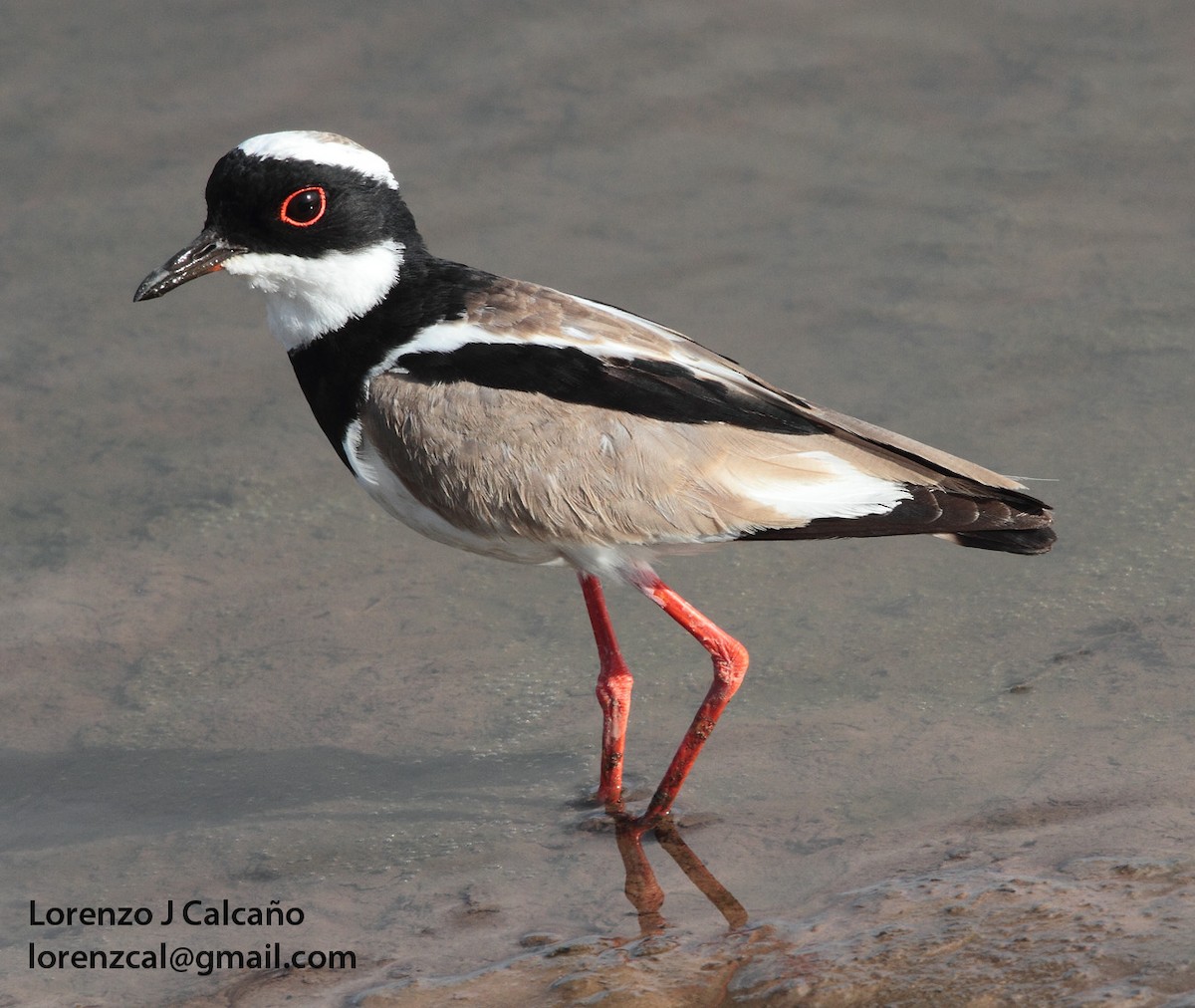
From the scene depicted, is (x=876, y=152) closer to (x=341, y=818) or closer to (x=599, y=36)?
(x=599, y=36)

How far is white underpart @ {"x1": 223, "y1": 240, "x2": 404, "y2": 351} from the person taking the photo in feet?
21.1

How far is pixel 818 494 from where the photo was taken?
6.09 meters

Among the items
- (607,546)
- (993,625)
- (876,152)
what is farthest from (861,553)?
(876,152)

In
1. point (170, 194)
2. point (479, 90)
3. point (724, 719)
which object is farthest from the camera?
point (479, 90)

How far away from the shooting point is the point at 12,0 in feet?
40.6

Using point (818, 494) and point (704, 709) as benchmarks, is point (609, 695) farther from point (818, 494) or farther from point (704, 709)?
point (818, 494)

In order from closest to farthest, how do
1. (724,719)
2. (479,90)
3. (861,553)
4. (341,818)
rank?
(341,818)
(724,719)
(861,553)
(479,90)

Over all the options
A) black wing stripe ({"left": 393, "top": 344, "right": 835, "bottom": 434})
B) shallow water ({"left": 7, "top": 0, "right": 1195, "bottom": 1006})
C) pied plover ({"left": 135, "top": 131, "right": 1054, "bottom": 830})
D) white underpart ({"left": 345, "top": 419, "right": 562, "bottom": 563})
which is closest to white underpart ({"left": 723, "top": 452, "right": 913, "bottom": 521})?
pied plover ({"left": 135, "top": 131, "right": 1054, "bottom": 830})

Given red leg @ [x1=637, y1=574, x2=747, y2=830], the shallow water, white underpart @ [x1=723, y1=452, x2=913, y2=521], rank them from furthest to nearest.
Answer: red leg @ [x1=637, y1=574, x2=747, y2=830]
white underpart @ [x1=723, y1=452, x2=913, y2=521]
the shallow water

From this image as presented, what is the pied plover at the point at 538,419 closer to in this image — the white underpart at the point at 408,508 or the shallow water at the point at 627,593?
the white underpart at the point at 408,508

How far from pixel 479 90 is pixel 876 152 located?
9.25 ft

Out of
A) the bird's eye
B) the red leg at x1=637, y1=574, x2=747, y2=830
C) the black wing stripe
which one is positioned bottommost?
the red leg at x1=637, y1=574, x2=747, y2=830

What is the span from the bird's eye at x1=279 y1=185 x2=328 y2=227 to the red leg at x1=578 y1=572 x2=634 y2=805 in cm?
173

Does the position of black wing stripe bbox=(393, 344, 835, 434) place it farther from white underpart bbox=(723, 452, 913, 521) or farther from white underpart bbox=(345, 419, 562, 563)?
white underpart bbox=(345, 419, 562, 563)
